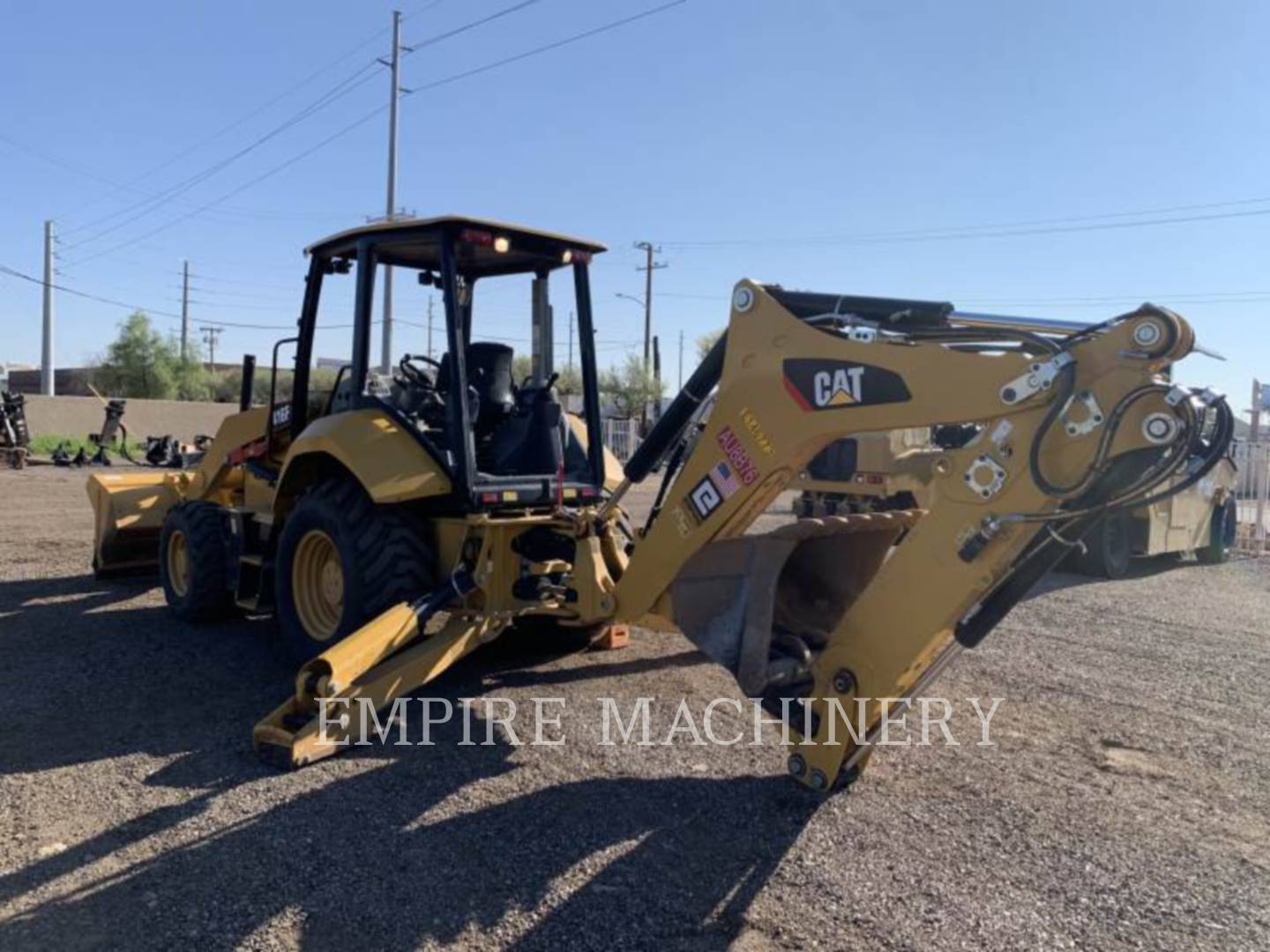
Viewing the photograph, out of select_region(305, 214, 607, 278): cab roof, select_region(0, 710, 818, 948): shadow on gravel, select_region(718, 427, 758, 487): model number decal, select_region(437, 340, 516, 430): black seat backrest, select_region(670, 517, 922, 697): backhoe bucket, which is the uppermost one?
select_region(305, 214, 607, 278): cab roof

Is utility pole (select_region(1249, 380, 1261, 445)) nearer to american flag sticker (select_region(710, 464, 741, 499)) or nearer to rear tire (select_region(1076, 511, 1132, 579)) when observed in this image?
rear tire (select_region(1076, 511, 1132, 579))

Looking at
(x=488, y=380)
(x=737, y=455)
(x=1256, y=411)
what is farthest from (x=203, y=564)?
(x=1256, y=411)

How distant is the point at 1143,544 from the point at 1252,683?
17.2 feet

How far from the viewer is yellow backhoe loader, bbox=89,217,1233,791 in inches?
133

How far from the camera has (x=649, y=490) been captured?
52.4 ft

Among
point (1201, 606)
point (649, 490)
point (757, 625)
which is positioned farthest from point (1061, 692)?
point (649, 490)

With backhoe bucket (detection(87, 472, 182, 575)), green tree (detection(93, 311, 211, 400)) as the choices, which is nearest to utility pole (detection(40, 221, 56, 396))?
green tree (detection(93, 311, 211, 400))

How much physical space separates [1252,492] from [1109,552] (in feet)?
19.3

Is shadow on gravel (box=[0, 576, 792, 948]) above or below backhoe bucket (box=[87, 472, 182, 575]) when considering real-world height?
below

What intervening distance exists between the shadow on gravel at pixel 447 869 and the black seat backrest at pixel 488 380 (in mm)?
2334

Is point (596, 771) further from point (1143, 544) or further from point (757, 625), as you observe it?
point (1143, 544)

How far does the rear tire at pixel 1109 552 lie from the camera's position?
10.3 metres

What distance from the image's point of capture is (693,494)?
14.4ft

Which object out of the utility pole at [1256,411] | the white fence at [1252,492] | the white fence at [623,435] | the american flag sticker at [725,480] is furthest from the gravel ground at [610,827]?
the white fence at [623,435]
